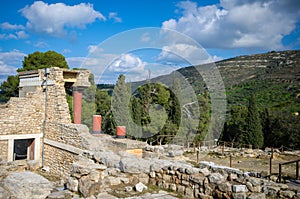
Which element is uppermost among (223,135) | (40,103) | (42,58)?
(42,58)

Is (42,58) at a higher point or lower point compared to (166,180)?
higher

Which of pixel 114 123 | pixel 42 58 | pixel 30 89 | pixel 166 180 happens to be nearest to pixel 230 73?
pixel 114 123

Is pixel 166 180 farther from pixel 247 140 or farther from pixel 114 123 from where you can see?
pixel 247 140

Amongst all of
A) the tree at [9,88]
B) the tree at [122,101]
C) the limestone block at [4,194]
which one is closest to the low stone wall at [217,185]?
the limestone block at [4,194]

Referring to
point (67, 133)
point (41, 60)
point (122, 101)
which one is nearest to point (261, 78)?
point (122, 101)

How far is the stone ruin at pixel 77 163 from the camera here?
5828 mm

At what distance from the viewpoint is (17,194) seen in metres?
5.96

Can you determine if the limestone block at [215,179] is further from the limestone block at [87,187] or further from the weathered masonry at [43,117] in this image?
the weathered masonry at [43,117]

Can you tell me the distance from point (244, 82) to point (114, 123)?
1215 inches

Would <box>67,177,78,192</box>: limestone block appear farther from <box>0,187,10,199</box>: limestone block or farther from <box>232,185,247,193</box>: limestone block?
<box>232,185,247,193</box>: limestone block

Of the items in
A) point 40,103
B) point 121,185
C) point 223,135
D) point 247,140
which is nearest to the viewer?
point 121,185

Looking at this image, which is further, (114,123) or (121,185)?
(114,123)

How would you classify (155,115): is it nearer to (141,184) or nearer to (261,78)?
(141,184)

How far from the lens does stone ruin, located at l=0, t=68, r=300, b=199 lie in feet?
19.1
